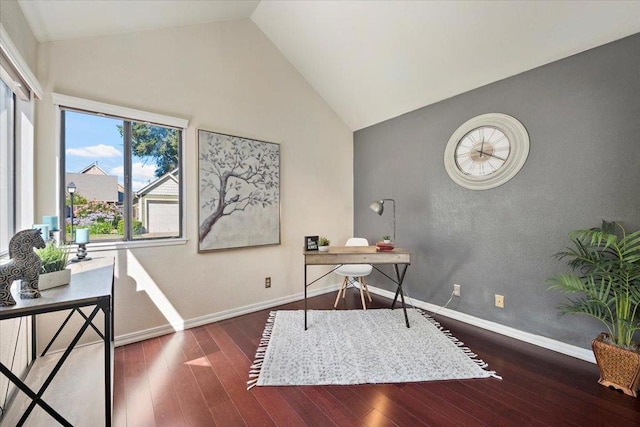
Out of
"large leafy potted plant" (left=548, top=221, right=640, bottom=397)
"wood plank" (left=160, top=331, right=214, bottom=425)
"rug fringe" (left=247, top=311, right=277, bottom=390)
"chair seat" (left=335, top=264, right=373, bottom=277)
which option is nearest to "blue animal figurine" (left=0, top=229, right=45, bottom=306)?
"wood plank" (left=160, top=331, right=214, bottom=425)

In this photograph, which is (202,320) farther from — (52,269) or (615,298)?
(615,298)

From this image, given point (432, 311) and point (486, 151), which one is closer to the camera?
point (486, 151)

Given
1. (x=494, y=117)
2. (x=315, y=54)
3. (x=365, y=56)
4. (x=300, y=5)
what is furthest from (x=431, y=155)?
(x=300, y=5)

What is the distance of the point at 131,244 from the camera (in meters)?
2.38

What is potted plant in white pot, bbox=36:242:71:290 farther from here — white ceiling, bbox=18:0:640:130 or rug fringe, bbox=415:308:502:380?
rug fringe, bbox=415:308:502:380

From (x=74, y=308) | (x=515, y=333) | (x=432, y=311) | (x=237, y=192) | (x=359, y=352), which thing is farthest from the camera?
(x=432, y=311)

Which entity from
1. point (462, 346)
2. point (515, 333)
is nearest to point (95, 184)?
point (462, 346)

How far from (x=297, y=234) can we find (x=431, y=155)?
1.87m

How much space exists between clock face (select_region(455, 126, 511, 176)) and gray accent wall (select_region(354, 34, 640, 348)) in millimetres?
182

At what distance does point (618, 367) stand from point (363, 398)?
1639 mm

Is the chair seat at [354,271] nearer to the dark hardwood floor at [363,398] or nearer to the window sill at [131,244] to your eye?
the dark hardwood floor at [363,398]

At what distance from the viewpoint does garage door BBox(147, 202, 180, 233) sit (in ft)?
8.36

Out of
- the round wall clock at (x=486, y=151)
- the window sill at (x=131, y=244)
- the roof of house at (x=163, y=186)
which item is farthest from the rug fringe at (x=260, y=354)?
the round wall clock at (x=486, y=151)

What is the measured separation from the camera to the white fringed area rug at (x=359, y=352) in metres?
1.89
